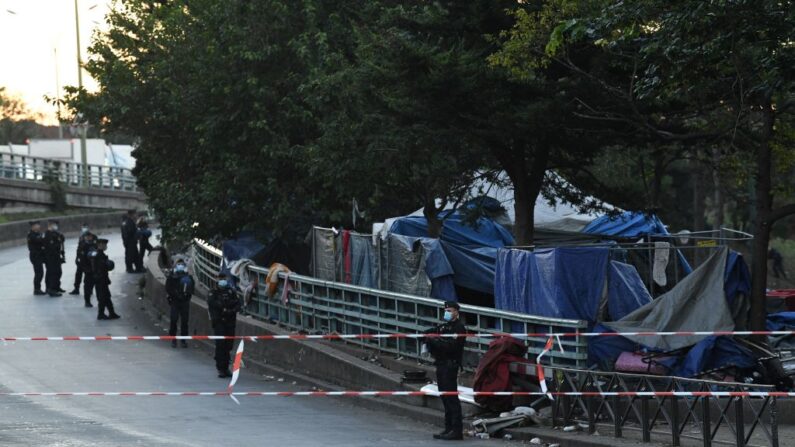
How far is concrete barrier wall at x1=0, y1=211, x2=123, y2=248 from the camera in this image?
46862 mm

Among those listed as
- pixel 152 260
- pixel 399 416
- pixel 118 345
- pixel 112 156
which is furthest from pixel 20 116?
pixel 399 416

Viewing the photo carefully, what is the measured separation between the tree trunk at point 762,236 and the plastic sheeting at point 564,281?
1.88 meters

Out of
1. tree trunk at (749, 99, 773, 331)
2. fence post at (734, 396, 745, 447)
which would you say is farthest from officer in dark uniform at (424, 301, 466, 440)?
tree trunk at (749, 99, 773, 331)

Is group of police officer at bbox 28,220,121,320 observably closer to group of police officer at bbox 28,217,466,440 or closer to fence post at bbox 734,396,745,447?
group of police officer at bbox 28,217,466,440

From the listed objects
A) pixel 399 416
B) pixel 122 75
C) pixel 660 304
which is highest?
pixel 122 75

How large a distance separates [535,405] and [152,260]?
2116 centimetres

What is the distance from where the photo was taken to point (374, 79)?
20.2 m

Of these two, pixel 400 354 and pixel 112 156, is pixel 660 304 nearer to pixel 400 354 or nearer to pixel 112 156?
pixel 400 354

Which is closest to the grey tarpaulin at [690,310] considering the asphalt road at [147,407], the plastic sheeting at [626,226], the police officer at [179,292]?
the asphalt road at [147,407]

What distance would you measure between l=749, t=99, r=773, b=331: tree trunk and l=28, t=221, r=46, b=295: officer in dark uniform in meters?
19.0

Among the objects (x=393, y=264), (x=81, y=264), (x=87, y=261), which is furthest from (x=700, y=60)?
(x=81, y=264)

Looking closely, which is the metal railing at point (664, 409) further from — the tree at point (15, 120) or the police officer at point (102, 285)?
the tree at point (15, 120)

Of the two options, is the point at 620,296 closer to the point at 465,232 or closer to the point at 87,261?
the point at 465,232

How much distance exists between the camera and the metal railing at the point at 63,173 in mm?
58544
